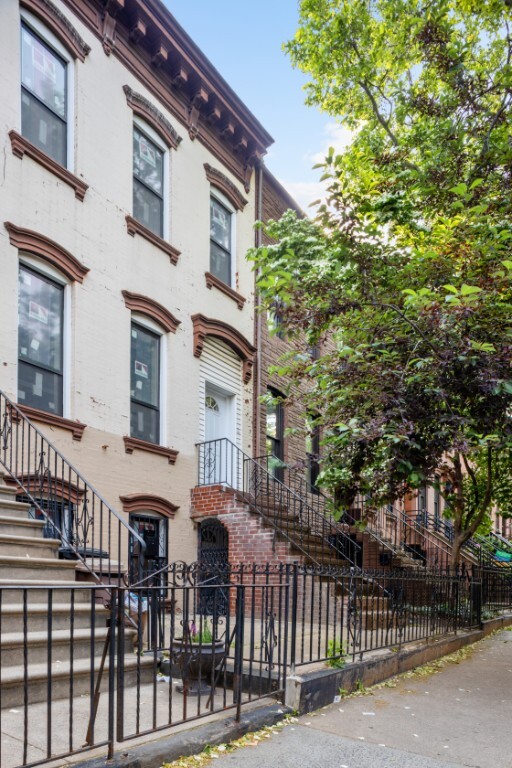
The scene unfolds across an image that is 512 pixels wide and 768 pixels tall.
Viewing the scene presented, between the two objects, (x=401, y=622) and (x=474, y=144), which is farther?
(x=474, y=144)

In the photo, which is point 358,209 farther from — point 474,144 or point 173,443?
point 173,443

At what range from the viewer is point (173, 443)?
446 inches

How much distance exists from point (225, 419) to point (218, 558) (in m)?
2.99

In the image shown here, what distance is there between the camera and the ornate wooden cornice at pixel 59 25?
Result: 368 inches

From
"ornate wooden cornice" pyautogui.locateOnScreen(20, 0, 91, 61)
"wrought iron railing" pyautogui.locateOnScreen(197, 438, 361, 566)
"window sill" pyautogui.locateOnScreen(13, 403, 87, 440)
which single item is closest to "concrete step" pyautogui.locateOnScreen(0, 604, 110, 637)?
"window sill" pyautogui.locateOnScreen(13, 403, 87, 440)

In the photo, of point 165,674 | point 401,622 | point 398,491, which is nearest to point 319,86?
point 398,491

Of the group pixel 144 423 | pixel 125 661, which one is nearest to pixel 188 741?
pixel 125 661

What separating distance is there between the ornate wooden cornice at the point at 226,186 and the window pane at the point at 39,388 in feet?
19.7

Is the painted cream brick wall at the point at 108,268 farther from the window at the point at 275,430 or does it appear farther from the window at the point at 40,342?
the window at the point at 275,430

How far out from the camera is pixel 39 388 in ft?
29.1

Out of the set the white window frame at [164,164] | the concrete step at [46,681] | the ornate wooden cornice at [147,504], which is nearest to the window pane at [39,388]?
the ornate wooden cornice at [147,504]

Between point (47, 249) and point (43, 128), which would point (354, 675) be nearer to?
point (47, 249)

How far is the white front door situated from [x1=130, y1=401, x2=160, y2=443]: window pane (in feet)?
3.61

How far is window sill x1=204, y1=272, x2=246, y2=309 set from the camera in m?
12.7
